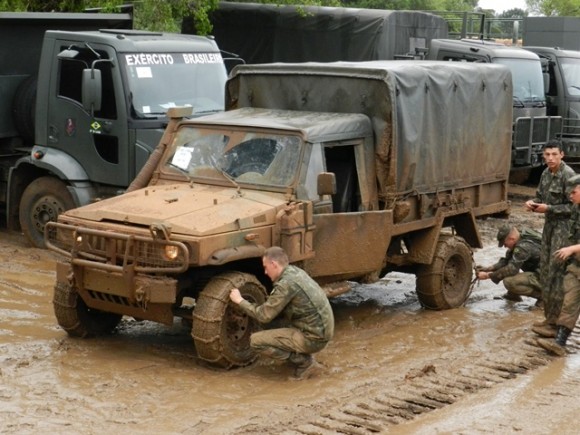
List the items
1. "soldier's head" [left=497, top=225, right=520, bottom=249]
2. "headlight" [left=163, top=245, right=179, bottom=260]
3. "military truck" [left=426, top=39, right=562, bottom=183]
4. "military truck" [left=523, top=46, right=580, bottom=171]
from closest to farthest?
"headlight" [left=163, top=245, right=179, bottom=260] < "soldier's head" [left=497, top=225, right=520, bottom=249] < "military truck" [left=426, top=39, right=562, bottom=183] < "military truck" [left=523, top=46, right=580, bottom=171]

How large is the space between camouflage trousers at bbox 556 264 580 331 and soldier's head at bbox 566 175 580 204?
1.78ft

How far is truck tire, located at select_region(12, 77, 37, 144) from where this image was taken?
12.9 m

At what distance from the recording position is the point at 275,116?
9617mm

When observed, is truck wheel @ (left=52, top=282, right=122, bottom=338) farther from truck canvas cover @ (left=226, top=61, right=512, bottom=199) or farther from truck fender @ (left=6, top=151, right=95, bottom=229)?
truck fender @ (left=6, top=151, right=95, bottom=229)

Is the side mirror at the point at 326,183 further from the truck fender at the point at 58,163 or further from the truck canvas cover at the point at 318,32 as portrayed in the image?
the truck canvas cover at the point at 318,32

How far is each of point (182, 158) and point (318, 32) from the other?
413 inches

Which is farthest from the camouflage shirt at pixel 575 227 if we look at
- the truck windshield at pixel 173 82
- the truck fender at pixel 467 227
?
the truck windshield at pixel 173 82

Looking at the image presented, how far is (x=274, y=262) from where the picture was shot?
311 inches

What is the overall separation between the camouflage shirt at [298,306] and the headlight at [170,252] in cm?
58

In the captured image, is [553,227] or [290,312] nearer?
[290,312]

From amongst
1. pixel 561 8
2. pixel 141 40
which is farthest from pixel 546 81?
pixel 561 8

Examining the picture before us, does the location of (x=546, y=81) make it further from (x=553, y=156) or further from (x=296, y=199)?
(x=296, y=199)

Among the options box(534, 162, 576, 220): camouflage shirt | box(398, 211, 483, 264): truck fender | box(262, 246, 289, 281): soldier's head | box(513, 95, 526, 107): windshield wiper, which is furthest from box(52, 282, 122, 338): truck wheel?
box(513, 95, 526, 107): windshield wiper

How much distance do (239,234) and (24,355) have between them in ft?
6.16
